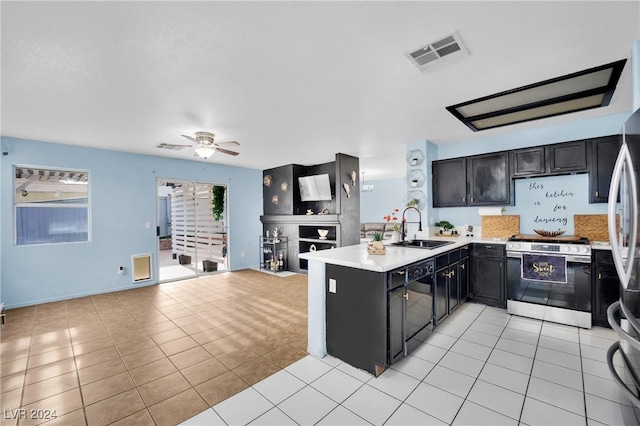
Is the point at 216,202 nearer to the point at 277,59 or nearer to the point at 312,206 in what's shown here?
the point at 312,206

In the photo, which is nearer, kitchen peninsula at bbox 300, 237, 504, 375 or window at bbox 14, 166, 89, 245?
kitchen peninsula at bbox 300, 237, 504, 375

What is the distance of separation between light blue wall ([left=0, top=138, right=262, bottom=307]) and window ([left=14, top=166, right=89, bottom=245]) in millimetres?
114

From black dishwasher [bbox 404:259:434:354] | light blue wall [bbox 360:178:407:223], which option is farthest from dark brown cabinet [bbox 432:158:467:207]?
light blue wall [bbox 360:178:407:223]

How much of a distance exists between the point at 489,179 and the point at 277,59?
3.50m

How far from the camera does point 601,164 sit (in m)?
3.30

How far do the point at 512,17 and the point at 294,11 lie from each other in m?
1.33

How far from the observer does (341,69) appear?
228cm

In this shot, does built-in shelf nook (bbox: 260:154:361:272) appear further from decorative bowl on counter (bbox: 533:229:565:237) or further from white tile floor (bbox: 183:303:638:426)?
white tile floor (bbox: 183:303:638:426)

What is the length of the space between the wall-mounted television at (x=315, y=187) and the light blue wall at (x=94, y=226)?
7.14ft

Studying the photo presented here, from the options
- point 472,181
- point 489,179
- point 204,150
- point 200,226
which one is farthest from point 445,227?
point 200,226

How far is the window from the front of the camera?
13.8 feet

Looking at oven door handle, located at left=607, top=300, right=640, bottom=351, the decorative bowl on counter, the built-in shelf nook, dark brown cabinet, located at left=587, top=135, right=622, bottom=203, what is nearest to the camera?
oven door handle, located at left=607, top=300, right=640, bottom=351

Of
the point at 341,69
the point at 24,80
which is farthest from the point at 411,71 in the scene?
the point at 24,80

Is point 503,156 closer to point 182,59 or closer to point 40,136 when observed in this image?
point 182,59
